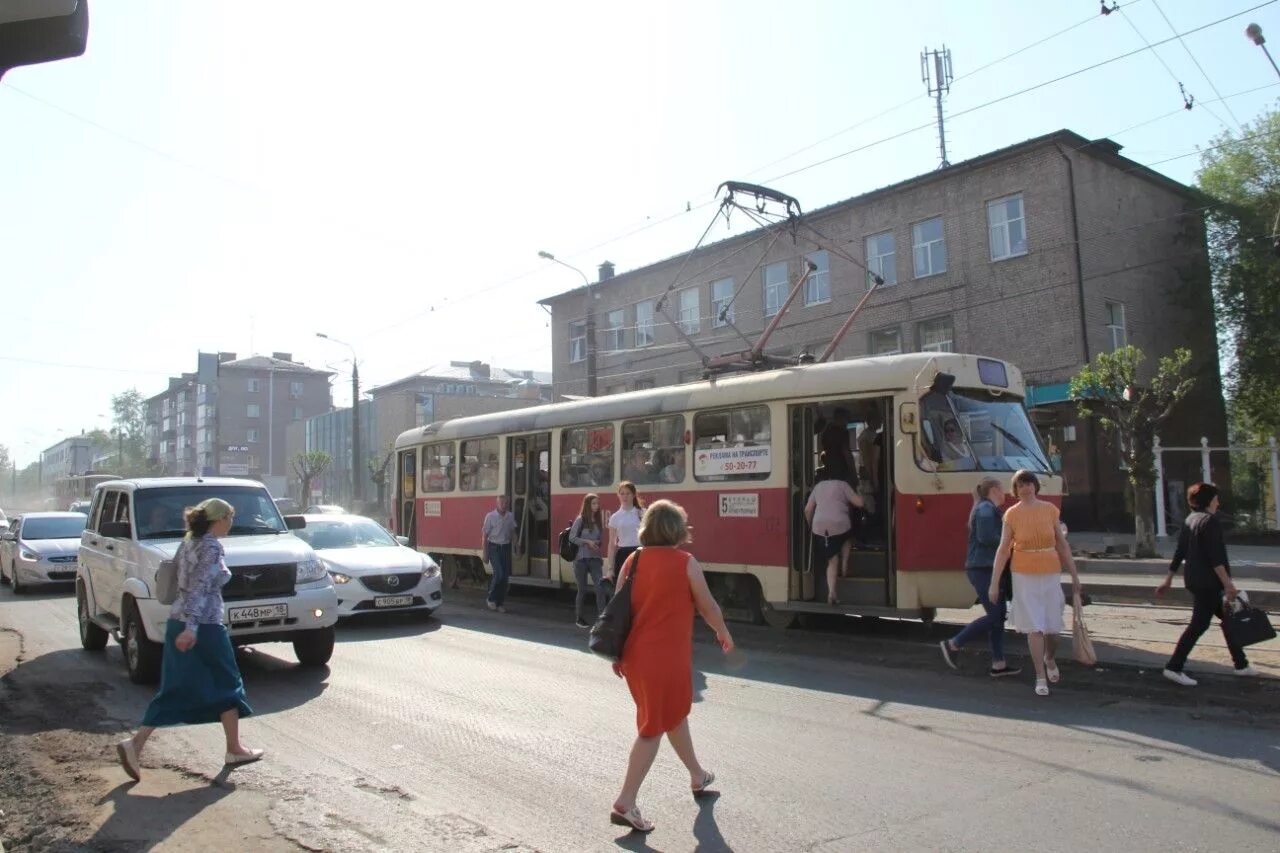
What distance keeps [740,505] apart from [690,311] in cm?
2746

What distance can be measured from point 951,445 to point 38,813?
27.6ft

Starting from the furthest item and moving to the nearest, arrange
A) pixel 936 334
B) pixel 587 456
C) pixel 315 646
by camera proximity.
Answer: pixel 936 334
pixel 587 456
pixel 315 646

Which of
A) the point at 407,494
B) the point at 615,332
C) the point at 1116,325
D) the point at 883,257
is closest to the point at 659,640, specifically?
the point at 407,494

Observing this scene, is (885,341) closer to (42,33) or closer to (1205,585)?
(1205,585)

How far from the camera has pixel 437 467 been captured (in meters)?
18.6

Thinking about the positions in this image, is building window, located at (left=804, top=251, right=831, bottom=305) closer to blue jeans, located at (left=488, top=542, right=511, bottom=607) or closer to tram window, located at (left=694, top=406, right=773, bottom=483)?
blue jeans, located at (left=488, top=542, right=511, bottom=607)

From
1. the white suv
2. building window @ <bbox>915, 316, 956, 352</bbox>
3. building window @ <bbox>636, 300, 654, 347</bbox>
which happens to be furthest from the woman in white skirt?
building window @ <bbox>636, 300, 654, 347</bbox>

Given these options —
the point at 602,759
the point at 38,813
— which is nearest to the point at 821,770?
the point at 602,759

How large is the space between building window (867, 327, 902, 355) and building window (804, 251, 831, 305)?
7.43 feet

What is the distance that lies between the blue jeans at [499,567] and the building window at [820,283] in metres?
21.1

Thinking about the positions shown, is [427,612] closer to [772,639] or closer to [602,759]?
[772,639]

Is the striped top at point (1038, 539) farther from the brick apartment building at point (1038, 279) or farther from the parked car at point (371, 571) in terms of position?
the brick apartment building at point (1038, 279)

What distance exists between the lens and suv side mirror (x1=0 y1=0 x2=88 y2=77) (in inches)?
142

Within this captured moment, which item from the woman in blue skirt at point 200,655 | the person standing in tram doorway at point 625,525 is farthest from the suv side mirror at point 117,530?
the person standing in tram doorway at point 625,525
